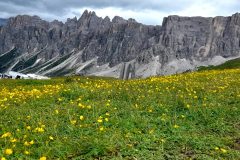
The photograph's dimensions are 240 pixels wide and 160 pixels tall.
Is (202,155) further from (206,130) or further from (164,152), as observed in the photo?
(206,130)

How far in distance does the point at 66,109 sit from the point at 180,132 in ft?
13.9

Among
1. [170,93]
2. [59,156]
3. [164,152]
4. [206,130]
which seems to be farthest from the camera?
[170,93]

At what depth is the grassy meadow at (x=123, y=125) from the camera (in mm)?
10883

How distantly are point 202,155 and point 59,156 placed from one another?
13.1 ft

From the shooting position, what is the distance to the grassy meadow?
10.9 metres

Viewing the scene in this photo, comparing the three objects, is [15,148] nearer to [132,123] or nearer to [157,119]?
[132,123]

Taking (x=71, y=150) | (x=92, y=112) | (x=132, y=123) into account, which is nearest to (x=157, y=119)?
(x=132, y=123)

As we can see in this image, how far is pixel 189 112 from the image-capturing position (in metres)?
Result: 15.9

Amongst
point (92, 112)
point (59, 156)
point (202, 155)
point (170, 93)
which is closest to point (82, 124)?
point (92, 112)

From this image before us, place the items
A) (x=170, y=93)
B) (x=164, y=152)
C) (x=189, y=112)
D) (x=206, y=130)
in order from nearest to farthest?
1. (x=164, y=152)
2. (x=206, y=130)
3. (x=189, y=112)
4. (x=170, y=93)

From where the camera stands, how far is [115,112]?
14789 mm

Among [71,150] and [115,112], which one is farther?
[115,112]

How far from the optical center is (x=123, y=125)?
1327 cm

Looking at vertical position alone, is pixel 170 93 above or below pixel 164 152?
above
